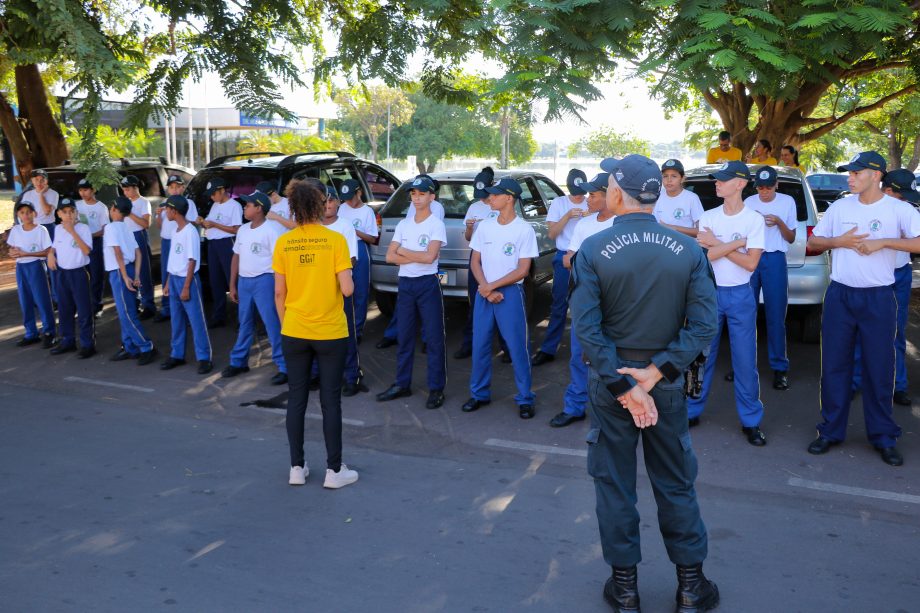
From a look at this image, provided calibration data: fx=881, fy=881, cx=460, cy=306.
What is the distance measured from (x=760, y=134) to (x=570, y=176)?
5841 millimetres

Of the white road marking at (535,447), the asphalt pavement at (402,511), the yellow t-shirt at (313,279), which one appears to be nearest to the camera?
the asphalt pavement at (402,511)

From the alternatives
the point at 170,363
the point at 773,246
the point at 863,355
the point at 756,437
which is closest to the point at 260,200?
the point at 170,363

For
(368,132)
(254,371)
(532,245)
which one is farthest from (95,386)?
(368,132)

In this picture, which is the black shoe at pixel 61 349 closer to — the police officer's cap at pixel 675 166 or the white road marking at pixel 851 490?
the police officer's cap at pixel 675 166

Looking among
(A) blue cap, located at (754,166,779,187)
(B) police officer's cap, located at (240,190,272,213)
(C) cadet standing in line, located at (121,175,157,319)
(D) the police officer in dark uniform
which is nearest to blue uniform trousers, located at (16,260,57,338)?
(C) cadet standing in line, located at (121,175,157,319)

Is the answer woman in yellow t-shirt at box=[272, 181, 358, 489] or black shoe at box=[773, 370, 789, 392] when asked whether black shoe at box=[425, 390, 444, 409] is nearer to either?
woman in yellow t-shirt at box=[272, 181, 358, 489]

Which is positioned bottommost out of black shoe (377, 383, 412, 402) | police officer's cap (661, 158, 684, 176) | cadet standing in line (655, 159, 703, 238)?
black shoe (377, 383, 412, 402)

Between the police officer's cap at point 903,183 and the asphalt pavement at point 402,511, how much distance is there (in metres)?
1.73

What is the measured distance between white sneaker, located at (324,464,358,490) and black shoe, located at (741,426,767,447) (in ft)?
9.08

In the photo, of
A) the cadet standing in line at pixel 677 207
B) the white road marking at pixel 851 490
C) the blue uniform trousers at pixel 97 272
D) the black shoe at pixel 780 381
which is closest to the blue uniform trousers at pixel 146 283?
the blue uniform trousers at pixel 97 272

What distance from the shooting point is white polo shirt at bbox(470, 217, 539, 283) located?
6.71 m

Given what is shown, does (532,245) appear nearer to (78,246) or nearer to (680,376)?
(680,376)

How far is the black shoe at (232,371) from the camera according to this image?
8086 mm

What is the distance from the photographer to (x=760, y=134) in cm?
1314
